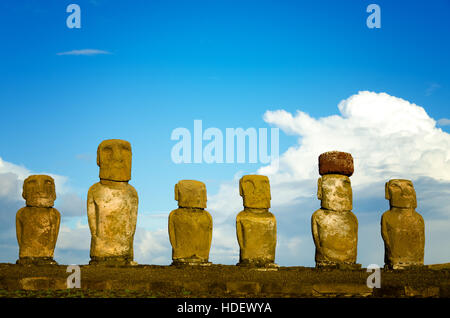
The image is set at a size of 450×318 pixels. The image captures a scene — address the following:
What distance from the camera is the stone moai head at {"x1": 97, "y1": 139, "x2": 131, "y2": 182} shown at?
1552 cm

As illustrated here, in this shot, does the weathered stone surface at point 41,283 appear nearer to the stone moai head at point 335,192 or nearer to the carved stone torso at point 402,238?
the stone moai head at point 335,192

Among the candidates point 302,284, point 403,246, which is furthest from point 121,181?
point 403,246

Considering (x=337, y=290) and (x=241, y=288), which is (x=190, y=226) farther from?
(x=337, y=290)

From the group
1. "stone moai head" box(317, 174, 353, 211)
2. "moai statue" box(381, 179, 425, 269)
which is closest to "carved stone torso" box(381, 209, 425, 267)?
"moai statue" box(381, 179, 425, 269)

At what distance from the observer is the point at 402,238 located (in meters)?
18.2

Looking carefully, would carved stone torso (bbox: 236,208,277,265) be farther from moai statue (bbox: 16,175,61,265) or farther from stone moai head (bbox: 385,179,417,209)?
moai statue (bbox: 16,175,61,265)

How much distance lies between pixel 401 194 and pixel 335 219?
240cm

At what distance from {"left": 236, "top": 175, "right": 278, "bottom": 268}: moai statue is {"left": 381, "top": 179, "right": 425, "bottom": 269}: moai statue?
372cm

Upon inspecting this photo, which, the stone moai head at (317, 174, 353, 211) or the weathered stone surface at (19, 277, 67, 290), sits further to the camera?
the stone moai head at (317, 174, 353, 211)

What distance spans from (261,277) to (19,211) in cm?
748

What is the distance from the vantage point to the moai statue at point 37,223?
55.3ft
